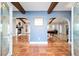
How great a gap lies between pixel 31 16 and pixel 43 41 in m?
2.21

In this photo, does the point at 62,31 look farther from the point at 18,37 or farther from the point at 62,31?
the point at 18,37

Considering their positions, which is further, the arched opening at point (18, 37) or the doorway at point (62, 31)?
the doorway at point (62, 31)

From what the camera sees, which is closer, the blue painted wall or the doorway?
the blue painted wall

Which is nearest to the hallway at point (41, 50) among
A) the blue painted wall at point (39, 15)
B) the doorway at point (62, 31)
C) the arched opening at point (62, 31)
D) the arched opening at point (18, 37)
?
the arched opening at point (18, 37)

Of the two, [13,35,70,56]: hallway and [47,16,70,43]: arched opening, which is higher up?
[47,16,70,43]: arched opening

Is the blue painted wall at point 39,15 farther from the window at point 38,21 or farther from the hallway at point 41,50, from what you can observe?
the hallway at point 41,50

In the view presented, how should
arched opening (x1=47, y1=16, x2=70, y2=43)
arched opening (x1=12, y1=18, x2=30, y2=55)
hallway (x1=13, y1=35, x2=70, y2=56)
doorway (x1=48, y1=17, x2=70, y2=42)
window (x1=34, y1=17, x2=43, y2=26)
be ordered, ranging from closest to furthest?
hallway (x1=13, y1=35, x2=70, y2=56) → arched opening (x1=12, y1=18, x2=30, y2=55) → window (x1=34, y1=17, x2=43, y2=26) → arched opening (x1=47, y1=16, x2=70, y2=43) → doorway (x1=48, y1=17, x2=70, y2=42)

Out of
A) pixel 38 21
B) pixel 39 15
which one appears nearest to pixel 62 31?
pixel 38 21

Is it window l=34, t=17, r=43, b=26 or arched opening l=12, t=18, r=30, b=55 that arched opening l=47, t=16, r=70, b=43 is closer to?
window l=34, t=17, r=43, b=26

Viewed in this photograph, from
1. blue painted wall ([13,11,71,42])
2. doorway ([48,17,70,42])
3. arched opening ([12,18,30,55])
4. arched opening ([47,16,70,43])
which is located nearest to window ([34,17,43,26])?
blue painted wall ([13,11,71,42])

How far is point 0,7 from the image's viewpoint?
4711mm

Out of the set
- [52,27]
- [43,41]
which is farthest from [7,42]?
[52,27]

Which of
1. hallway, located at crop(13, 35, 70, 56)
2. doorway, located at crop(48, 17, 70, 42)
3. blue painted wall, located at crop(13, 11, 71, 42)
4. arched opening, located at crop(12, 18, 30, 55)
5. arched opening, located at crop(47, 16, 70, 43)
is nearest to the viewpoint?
hallway, located at crop(13, 35, 70, 56)

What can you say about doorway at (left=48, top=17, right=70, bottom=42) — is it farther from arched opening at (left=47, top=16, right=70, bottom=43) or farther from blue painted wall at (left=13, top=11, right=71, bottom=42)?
blue painted wall at (left=13, top=11, right=71, bottom=42)
